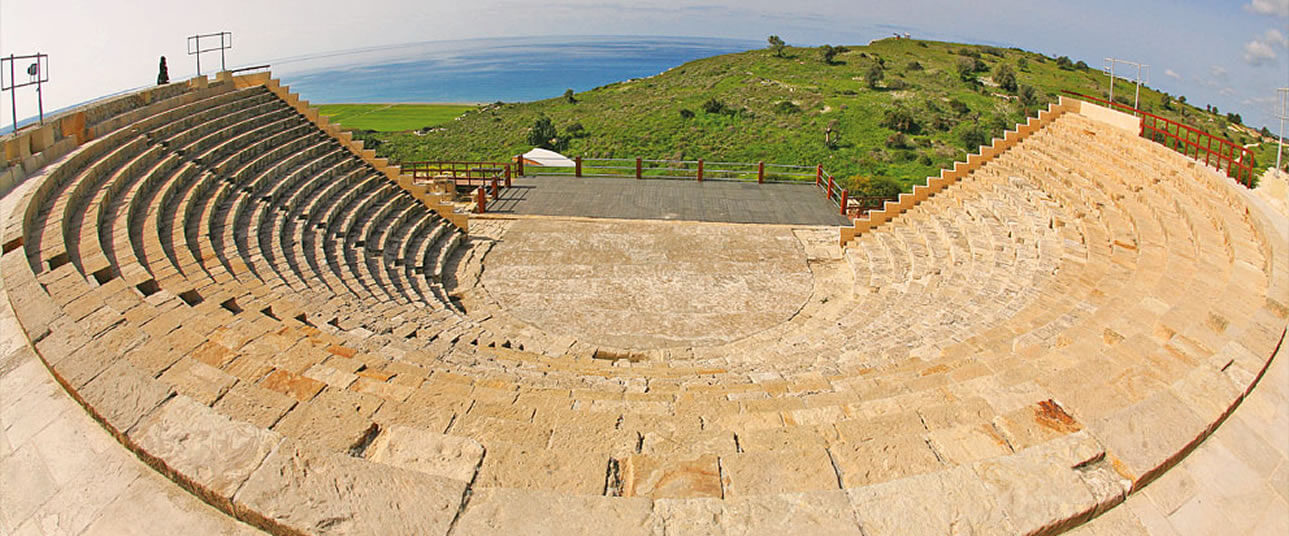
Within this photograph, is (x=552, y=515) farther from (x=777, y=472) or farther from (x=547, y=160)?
(x=547, y=160)

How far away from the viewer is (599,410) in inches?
213

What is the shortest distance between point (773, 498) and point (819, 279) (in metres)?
11.1

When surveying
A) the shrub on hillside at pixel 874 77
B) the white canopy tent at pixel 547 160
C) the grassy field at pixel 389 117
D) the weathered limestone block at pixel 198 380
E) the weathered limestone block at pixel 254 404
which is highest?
the shrub on hillside at pixel 874 77

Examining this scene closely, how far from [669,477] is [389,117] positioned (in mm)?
88113

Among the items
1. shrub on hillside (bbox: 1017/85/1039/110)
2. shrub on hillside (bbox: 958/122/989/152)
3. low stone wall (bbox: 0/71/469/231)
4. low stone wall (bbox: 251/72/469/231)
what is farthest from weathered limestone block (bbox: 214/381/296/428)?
shrub on hillside (bbox: 1017/85/1039/110)

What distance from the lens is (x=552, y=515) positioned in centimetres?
371

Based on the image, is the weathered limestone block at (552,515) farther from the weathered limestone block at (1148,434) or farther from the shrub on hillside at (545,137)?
the shrub on hillside at (545,137)

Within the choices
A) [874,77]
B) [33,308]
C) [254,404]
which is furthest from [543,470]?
[874,77]

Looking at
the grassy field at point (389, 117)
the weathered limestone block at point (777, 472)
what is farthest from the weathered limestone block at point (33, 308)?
the grassy field at point (389, 117)

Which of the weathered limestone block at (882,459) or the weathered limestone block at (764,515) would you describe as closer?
the weathered limestone block at (764,515)

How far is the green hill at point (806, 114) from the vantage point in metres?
35.6

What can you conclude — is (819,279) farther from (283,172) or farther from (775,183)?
(283,172)

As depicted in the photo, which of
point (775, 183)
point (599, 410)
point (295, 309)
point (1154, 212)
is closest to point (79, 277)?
point (295, 309)

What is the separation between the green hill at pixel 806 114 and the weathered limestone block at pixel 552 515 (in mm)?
23659
